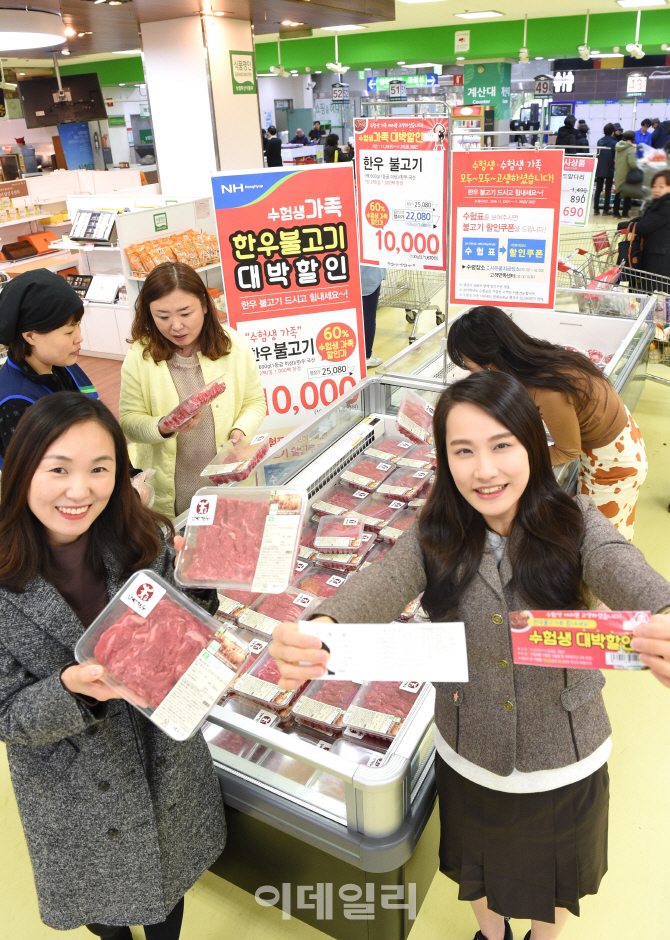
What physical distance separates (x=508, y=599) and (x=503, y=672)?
0.53 feet

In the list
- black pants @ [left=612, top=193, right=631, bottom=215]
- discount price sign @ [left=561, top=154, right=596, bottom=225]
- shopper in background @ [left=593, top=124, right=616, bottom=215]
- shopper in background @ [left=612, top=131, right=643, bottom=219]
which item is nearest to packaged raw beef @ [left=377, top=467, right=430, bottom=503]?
discount price sign @ [left=561, top=154, right=596, bottom=225]

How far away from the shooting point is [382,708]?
6.63 feet

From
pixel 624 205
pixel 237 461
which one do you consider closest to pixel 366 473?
pixel 237 461

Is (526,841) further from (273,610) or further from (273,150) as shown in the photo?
(273,150)

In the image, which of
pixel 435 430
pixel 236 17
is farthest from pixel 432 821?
pixel 236 17

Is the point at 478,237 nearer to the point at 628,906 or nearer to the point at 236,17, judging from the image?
the point at 628,906

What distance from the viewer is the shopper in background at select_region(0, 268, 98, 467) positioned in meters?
2.35

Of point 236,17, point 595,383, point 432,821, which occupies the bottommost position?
point 432,821

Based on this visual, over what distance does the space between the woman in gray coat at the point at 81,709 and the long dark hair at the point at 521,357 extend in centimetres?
141

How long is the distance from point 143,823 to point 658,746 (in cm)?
227

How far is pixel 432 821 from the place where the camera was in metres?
2.05

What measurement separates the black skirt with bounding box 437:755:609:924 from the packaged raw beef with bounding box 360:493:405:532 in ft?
3.59

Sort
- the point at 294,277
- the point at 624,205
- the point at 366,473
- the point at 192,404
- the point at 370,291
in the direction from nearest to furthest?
the point at 192,404 → the point at 366,473 → the point at 294,277 → the point at 370,291 → the point at 624,205

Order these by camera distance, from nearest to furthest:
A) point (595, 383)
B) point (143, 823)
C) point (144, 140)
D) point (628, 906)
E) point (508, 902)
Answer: point (143, 823) → point (508, 902) → point (628, 906) → point (595, 383) → point (144, 140)
